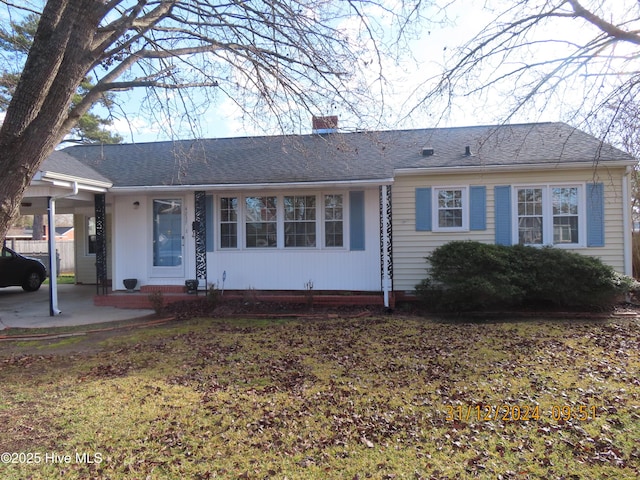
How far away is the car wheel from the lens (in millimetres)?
13398

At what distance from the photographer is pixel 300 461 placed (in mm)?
3193

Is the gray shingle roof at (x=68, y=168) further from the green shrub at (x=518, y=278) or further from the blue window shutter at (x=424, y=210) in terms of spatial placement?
the green shrub at (x=518, y=278)

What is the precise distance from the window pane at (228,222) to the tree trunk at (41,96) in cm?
641

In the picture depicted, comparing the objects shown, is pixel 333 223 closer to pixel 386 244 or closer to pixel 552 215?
pixel 386 244

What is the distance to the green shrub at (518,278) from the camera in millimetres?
8188

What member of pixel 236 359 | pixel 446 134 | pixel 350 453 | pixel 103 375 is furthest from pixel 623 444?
pixel 446 134

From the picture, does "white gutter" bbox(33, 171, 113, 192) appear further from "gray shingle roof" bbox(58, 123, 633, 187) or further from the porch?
the porch

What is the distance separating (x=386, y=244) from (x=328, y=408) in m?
5.51

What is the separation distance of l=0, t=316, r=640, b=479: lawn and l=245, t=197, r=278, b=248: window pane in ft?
12.3

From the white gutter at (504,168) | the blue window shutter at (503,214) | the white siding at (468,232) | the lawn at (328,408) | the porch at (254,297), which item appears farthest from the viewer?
the blue window shutter at (503,214)

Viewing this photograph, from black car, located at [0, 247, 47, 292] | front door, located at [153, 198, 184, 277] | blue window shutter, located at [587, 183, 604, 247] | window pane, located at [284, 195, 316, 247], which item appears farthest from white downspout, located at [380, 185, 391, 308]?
black car, located at [0, 247, 47, 292]

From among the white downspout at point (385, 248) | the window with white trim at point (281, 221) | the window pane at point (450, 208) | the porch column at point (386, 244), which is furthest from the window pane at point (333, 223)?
the window pane at point (450, 208)

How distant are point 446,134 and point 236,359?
9047 mm

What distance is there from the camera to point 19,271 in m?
13.2
